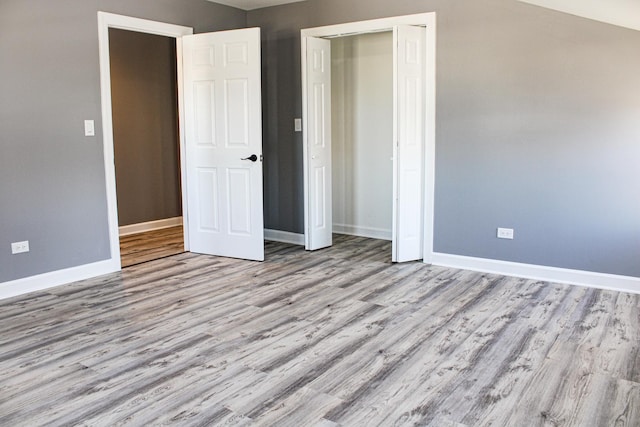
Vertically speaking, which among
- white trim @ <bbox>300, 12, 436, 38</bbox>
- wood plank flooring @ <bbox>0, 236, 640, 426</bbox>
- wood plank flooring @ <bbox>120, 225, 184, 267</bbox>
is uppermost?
white trim @ <bbox>300, 12, 436, 38</bbox>

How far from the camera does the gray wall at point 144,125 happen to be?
6508mm

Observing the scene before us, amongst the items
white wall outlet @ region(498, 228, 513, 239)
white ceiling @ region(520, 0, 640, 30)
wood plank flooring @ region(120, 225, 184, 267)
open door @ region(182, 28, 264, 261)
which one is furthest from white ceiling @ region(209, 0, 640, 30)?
wood plank flooring @ region(120, 225, 184, 267)

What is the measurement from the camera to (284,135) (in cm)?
604

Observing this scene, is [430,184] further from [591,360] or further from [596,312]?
[591,360]

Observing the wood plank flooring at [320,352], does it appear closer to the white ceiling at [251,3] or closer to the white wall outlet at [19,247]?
the white wall outlet at [19,247]

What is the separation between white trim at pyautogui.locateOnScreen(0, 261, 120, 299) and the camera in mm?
4172

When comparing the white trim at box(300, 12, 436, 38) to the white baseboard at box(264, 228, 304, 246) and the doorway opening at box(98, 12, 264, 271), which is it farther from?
the white baseboard at box(264, 228, 304, 246)

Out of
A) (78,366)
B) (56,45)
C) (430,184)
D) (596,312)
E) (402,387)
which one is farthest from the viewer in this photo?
(430,184)

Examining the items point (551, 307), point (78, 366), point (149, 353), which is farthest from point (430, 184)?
point (78, 366)

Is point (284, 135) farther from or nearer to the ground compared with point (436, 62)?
nearer to the ground

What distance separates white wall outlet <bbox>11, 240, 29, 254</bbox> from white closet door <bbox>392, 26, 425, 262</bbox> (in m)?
3.13

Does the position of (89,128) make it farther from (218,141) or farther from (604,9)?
(604,9)

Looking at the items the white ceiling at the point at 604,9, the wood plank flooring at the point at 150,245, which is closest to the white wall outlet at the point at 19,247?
the wood plank flooring at the point at 150,245

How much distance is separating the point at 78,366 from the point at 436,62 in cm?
374
